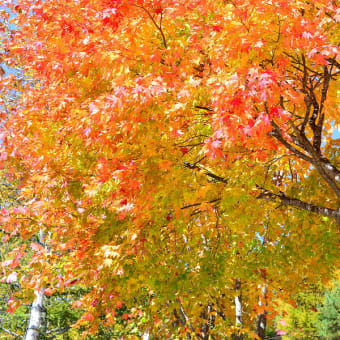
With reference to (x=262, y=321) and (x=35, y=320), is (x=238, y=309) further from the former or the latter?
(x=35, y=320)

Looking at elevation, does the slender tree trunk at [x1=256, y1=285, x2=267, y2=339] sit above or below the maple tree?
below

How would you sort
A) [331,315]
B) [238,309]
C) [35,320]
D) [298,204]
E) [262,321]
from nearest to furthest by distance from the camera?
[298,204] → [262,321] → [238,309] → [35,320] → [331,315]

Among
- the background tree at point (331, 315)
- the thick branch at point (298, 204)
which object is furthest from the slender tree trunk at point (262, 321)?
the background tree at point (331, 315)

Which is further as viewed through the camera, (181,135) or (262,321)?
(262,321)

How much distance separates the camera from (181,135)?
4.80 meters

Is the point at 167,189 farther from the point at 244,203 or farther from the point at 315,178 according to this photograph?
the point at 315,178

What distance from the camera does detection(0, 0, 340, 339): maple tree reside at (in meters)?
3.40

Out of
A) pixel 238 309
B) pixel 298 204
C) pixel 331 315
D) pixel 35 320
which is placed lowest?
pixel 35 320

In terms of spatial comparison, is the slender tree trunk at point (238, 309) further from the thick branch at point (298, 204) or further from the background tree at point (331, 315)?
the background tree at point (331, 315)

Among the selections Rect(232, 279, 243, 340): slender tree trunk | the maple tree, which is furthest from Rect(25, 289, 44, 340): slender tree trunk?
Rect(232, 279, 243, 340): slender tree trunk

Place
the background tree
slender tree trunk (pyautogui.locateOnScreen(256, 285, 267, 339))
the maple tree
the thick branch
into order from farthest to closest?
the background tree, slender tree trunk (pyautogui.locateOnScreen(256, 285, 267, 339)), the thick branch, the maple tree

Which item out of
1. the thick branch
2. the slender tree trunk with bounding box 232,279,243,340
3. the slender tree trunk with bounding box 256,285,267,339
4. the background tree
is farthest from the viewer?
the background tree

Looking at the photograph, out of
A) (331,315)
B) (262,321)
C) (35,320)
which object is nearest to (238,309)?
(262,321)

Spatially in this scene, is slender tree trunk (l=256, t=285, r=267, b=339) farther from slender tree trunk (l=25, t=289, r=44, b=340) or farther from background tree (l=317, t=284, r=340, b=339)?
background tree (l=317, t=284, r=340, b=339)
